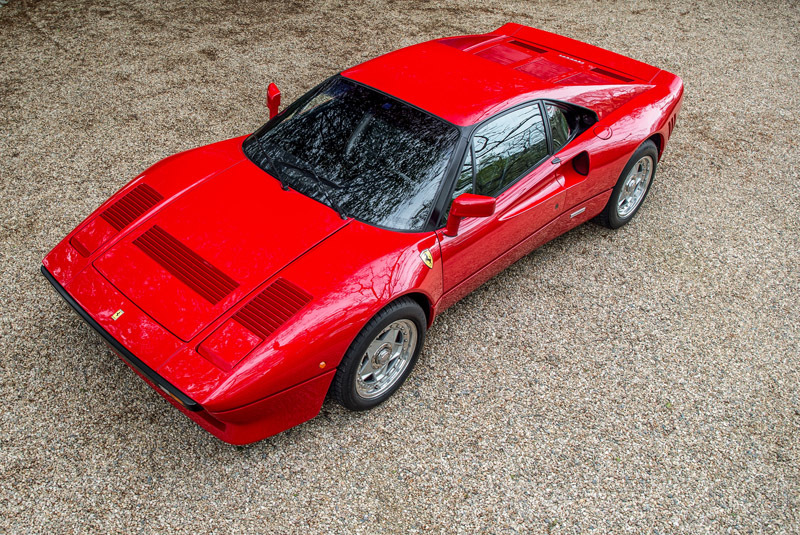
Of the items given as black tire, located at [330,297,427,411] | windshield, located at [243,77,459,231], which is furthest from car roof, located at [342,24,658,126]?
black tire, located at [330,297,427,411]

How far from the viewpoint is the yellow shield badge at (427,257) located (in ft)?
10.3

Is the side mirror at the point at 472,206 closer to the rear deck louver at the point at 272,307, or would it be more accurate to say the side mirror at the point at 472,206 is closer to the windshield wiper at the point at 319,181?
the windshield wiper at the point at 319,181

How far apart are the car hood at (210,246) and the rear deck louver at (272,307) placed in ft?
0.24

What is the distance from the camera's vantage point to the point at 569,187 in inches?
155

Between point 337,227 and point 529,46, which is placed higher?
point 529,46

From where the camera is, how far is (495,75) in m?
3.86

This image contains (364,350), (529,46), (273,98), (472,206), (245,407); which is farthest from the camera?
(529,46)

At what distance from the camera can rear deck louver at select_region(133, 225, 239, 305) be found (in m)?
2.87

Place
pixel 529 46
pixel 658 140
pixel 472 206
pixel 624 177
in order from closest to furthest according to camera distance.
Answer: pixel 472 206
pixel 624 177
pixel 658 140
pixel 529 46

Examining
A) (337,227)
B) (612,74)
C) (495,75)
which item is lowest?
(337,227)

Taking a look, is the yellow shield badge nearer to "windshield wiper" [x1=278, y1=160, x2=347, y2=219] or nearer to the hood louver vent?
"windshield wiper" [x1=278, y1=160, x2=347, y2=219]

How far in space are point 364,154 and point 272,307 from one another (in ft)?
3.52

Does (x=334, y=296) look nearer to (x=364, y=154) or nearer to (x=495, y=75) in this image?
(x=364, y=154)

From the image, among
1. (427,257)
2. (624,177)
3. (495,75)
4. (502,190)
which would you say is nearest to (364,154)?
(427,257)
